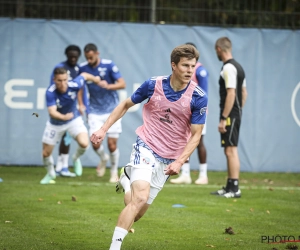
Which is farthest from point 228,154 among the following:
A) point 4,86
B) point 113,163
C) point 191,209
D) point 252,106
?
point 4,86

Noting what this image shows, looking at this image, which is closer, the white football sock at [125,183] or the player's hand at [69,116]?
the white football sock at [125,183]

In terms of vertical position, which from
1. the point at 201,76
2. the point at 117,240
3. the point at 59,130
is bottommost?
the point at 59,130

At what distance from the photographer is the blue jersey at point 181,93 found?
7.14 m

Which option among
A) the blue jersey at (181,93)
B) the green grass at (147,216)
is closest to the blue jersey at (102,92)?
the green grass at (147,216)

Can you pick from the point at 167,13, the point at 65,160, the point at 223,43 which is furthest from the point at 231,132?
the point at 167,13

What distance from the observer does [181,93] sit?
7191 mm

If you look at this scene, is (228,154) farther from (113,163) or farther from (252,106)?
(252,106)

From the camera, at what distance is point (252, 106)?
15.3 m

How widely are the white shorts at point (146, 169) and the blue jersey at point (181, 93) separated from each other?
542mm

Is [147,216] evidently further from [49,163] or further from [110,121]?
[49,163]

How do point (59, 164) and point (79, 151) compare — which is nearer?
point (79, 151)

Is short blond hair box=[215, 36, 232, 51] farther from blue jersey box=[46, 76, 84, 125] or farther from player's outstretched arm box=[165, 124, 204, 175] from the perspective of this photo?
player's outstretched arm box=[165, 124, 204, 175]

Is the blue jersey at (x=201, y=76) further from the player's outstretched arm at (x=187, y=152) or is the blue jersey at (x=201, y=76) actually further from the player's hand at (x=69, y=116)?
the player's outstretched arm at (x=187, y=152)

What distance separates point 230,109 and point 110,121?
4.40 m
